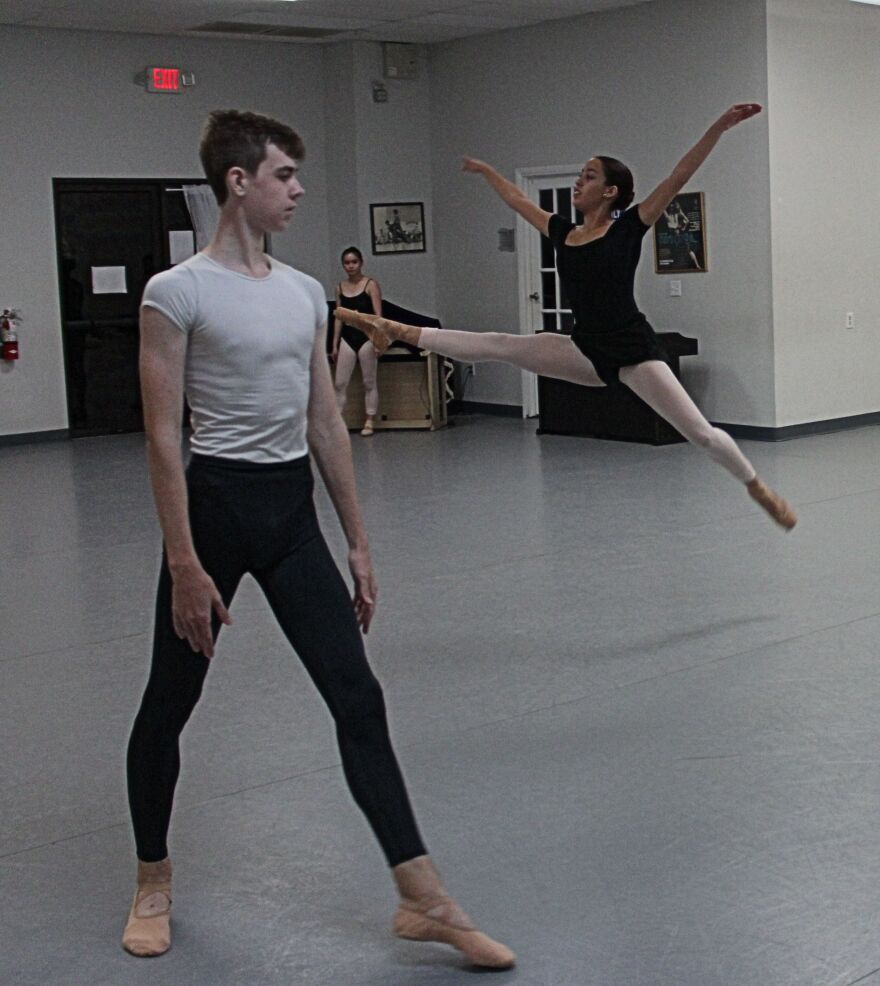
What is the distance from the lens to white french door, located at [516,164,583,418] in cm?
1189

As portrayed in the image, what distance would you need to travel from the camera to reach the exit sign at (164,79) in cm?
1166

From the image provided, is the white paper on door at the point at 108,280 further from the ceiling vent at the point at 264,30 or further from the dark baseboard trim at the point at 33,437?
the ceiling vent at the point at 264,30

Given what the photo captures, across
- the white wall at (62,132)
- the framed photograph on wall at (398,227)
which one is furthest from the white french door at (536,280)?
the white wall at (62,132)

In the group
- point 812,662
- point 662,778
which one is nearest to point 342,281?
point 812,662

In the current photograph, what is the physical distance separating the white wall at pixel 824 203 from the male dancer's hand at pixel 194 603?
8210 mm

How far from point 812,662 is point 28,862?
253cm

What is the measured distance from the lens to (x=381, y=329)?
634 cm

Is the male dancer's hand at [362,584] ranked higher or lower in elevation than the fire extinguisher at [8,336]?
lower

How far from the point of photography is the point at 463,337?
6008 millimetres

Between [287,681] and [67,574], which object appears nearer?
[287,681]

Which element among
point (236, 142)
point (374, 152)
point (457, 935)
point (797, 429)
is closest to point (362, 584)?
point (457, 935)

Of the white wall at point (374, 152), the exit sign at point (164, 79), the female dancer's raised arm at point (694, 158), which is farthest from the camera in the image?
the white wall at point (374, 152)

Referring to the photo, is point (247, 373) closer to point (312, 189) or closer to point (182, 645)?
point (182, 645)

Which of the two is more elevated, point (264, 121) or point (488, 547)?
point (264, 121)
